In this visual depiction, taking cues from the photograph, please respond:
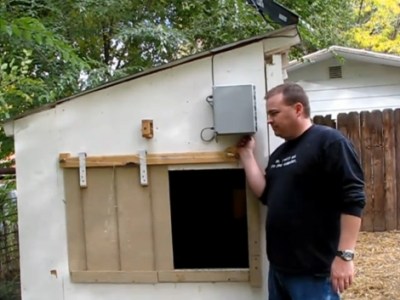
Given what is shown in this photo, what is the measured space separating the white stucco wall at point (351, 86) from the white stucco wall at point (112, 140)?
6.10 metres

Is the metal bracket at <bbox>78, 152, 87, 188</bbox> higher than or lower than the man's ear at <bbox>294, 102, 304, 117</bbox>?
lower

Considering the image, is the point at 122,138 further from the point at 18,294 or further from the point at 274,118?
the point at 18,294

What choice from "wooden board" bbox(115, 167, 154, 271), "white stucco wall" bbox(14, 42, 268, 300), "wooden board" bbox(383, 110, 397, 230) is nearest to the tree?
"wooden board" bbox(383, 110, 397, 230)

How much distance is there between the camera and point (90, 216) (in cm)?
296

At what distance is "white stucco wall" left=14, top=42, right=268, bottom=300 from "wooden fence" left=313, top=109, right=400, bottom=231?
11.0 feet

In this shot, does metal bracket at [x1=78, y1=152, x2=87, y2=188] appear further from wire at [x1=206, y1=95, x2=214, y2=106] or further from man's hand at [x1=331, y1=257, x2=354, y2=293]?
man's hand at [x1=331, y1=257, x2=354, y2=293]

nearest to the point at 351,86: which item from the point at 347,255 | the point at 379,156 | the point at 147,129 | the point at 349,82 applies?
the point at 349,82

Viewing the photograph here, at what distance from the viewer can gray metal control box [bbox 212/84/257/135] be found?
2.70 metres

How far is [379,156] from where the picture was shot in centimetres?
585

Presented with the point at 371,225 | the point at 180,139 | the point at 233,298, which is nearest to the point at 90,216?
the point at 180,139

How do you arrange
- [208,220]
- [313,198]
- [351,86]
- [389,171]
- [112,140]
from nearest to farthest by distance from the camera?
[313,198]
[112,140]
[208,220]
[389,171]
[351,86]

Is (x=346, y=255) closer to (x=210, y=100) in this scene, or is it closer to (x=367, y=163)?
(x=210, y=100)

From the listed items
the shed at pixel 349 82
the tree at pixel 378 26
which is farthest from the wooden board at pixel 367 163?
the tree at pixel 378 26

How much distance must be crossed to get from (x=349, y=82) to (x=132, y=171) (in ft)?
21.5
